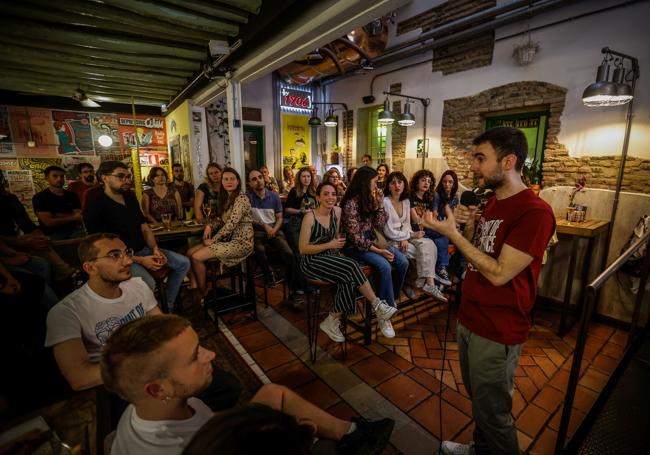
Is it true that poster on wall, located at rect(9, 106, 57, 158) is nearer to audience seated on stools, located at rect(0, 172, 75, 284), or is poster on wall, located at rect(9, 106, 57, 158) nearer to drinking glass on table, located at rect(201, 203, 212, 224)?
audience seated on stools, located at rect(0, 172, 75, 284)

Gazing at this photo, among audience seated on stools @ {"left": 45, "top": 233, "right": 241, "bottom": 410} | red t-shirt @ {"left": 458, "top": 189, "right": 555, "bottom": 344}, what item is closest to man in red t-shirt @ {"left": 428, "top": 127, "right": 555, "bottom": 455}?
red t-shirt @ {"left": 458, "top": 189, "right": 555, "bottom": 344}

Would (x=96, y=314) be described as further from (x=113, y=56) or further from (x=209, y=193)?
(x=113, y=56)

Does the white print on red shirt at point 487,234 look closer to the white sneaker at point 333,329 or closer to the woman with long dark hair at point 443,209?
the white sneaker at point 333,329

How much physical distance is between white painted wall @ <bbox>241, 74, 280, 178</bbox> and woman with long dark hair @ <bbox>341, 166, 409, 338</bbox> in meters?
7.23

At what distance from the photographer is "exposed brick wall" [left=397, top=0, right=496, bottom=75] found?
18.9 ft

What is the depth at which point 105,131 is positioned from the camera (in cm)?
725

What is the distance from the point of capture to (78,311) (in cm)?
162

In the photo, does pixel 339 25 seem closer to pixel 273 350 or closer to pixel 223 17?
pixel 223 17

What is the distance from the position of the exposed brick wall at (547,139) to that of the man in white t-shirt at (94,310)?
5.73 meters

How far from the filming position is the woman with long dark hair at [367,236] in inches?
121

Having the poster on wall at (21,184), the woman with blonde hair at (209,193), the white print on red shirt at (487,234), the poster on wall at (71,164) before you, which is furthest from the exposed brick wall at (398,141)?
the poster on wall at (21,184)

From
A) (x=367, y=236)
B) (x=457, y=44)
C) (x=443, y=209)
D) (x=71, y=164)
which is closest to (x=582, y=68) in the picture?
(x=457, y=44)

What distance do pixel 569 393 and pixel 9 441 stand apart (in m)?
2.46

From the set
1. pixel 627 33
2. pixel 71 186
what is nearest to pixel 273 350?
pixel 71 186
